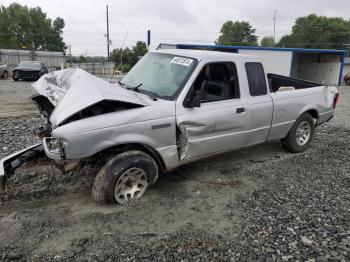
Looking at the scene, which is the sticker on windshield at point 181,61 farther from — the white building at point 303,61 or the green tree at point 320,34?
the green tree at point 320,34

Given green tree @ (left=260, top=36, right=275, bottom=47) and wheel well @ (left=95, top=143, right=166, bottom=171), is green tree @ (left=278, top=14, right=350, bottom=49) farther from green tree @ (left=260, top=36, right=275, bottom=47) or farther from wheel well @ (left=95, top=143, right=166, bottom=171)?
wheel well @ (left=95, top=143, right=166, bottom=171)

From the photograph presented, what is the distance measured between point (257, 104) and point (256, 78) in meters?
0.42

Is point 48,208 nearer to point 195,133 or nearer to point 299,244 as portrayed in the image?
point 195,133

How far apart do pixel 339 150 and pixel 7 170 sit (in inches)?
234

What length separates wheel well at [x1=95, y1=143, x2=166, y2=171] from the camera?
4094mm

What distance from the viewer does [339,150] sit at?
6730 mm

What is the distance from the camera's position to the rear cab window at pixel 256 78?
519 cm

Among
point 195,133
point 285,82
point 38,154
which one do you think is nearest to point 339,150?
point 285,82

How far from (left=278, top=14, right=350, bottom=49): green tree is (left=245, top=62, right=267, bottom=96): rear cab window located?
93293 millimetres

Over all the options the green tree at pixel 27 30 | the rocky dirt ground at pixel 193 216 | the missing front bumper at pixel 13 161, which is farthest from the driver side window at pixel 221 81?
the green tree at pixel 27 30

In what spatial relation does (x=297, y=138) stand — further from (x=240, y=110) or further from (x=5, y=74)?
(x=5, y=74)

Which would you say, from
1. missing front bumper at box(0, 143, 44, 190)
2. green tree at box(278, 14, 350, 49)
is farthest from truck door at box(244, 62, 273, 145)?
green tree at box(278, 14, 350, 49)

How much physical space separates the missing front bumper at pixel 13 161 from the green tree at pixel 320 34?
313 feet

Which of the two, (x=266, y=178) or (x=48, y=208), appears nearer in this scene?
(x=48, y=208)
